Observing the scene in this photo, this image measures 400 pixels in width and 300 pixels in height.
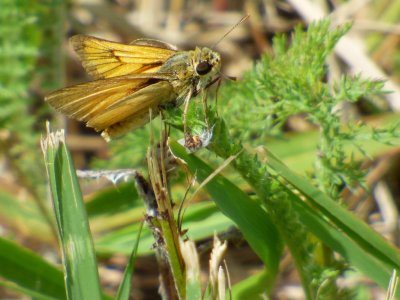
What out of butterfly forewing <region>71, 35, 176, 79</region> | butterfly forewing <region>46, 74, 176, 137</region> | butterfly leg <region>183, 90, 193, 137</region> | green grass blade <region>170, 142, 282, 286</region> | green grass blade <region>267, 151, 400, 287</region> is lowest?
green grass blade <region>267, 151, 400, 287</region>

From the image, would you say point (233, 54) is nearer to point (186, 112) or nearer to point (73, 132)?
point (73, 132)

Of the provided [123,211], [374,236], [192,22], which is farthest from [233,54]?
[374,236]

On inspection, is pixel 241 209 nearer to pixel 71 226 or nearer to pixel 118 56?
pixel 71 226

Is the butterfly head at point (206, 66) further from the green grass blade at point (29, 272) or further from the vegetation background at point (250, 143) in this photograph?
the green grass blade at point (29, 272)

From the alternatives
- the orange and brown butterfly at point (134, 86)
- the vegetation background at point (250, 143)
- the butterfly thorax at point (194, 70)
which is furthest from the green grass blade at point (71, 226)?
the butterfly thorax at point (194, 70)

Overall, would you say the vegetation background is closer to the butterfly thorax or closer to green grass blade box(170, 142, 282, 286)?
green grass blade box(170, 142, 282, 286)

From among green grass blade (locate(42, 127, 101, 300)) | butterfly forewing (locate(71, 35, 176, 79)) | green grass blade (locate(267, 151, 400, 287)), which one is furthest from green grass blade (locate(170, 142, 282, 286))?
butterfly forewing (locate(71, 35, 176, 79))
